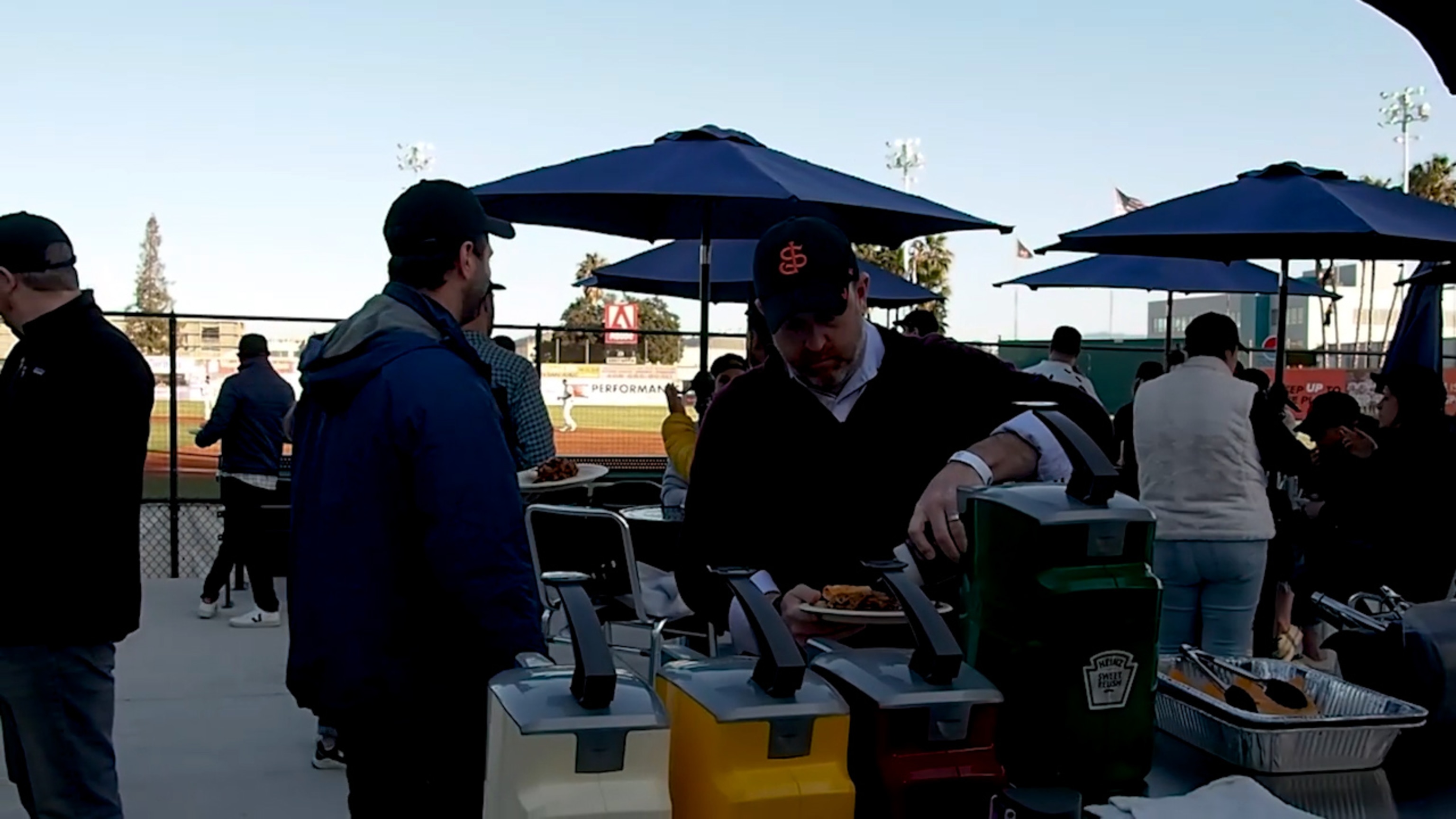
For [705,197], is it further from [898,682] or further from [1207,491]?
[898,682]

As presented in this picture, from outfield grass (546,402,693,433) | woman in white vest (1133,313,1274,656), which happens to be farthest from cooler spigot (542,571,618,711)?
outfield grass (546,402,693,433)

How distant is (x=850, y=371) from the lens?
2.35 meters

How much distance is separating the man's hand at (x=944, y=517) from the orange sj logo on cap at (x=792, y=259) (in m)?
0.43

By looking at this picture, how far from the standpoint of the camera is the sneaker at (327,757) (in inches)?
213

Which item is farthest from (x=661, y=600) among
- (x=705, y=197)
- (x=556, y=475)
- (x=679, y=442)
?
(x=705, y=197)

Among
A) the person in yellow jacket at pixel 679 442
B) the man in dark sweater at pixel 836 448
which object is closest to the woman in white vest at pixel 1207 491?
the person in yellow jacket at pixel 679 442

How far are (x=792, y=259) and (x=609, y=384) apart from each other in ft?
48.6

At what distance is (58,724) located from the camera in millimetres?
3318

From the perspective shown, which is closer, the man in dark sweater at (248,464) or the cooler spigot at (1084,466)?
the cooler spigot at (1084,466)

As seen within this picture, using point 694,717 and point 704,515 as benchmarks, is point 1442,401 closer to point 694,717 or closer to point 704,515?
point 704,515

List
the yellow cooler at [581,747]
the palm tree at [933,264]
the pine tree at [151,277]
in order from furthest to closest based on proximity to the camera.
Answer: the pine tree at [151,277], the palm tree at [933,264], the yellow cooler at [581,747]

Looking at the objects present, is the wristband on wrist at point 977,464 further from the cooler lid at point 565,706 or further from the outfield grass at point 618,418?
the outfield grass at point 618,418

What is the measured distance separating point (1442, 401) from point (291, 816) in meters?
5.65

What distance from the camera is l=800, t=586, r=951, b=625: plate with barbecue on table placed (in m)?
1.85
